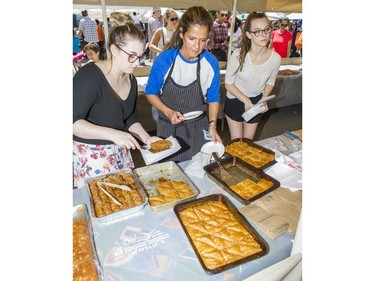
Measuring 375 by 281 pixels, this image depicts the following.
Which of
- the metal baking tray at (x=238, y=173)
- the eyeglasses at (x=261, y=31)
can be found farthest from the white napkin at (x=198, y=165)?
the eyeglasses at (x=261, y=31)

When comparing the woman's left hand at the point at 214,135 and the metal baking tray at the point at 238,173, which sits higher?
the woman's left hand at the point at 214,135

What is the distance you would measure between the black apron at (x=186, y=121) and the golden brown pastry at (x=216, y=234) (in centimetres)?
99

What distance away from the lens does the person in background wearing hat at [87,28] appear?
7238 mm

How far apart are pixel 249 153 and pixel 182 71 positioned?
3.16 feet

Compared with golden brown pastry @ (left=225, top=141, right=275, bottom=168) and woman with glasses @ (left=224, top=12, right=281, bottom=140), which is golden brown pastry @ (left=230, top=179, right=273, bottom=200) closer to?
golden brown pastry @ (left=225, top=141, right=275, bottom=168)

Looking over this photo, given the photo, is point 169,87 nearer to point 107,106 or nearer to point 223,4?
point 107,106

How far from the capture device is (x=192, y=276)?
1094 millimetres

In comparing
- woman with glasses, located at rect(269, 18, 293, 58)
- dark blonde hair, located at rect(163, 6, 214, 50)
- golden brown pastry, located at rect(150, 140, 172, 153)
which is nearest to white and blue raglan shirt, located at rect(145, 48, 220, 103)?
dark blonde hair, located at rect(163, 6, 214, 50)

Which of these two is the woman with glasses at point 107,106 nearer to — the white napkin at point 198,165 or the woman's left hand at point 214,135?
the white napkin at point 198,165

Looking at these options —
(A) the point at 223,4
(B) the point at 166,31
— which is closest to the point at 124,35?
(A) the point at 223,4

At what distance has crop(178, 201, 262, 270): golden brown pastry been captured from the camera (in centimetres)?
119
